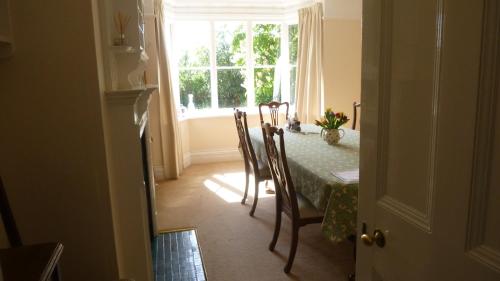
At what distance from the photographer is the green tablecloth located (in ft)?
6.79

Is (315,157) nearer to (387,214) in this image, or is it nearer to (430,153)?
(387,214)

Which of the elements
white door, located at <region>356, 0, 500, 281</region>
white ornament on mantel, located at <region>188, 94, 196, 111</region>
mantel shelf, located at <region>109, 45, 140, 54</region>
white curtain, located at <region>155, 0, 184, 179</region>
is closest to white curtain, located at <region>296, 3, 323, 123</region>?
white ornament on mantel, located at <region>188, 94, 196, 111</region>

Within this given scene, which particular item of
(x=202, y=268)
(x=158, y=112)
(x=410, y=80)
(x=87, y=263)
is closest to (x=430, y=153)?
(x=410, y=80)

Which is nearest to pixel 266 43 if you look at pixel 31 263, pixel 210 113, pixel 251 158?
pixel 210 113

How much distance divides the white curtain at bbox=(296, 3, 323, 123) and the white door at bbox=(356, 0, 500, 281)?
4.28 meters

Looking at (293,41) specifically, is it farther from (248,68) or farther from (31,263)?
(31,263)

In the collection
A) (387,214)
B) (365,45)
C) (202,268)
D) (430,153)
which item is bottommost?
(202,268)

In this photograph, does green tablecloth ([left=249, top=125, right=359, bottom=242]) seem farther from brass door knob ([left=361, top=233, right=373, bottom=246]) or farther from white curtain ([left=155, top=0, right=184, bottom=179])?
white curtain ([left=155, top=0, right=184, bottom=179])

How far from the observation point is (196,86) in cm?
552

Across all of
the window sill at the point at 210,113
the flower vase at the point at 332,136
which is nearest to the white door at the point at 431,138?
the flower vase at the point at 332,136

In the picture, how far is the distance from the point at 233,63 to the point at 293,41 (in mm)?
977

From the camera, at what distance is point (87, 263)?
5.63 ft

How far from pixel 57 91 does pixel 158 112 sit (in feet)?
10.3

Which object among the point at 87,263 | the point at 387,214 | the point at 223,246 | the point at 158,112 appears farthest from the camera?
the point at 158,112
